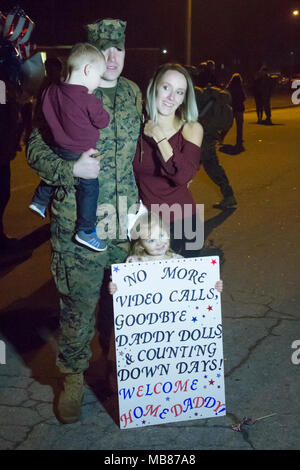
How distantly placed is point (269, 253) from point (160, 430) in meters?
3.45

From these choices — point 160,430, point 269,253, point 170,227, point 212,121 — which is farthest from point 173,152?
point 212,121

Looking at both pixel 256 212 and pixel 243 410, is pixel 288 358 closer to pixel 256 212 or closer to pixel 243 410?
pixel 243 410

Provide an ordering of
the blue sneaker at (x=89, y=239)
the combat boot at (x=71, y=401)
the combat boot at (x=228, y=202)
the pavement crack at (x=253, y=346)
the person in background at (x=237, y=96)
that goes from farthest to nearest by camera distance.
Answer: the person in background at (x=237, y=96)
the combat boot at (x=228, y=202)
the pavement crack at (x=253, y=346)
the combat boot at (x=71, y=401)
the blue sneaker at (x=89, y=239)

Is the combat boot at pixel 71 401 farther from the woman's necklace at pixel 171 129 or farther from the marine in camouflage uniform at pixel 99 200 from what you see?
the woman's necklace at pixel 171 129

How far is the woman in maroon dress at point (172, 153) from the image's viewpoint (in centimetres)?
337

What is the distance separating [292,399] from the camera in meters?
3.56

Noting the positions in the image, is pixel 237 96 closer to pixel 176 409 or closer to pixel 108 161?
pixel 108 161

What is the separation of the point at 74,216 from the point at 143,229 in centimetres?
39

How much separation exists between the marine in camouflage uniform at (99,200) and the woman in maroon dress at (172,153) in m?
0.14

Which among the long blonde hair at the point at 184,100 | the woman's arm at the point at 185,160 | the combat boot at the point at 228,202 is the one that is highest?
the long blonde hair at the point at 184,100

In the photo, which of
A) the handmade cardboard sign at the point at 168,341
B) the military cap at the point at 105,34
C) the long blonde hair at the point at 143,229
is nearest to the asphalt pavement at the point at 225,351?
the handmade cardboard sign at the point at 168,341

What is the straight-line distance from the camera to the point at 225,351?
423 centimetres

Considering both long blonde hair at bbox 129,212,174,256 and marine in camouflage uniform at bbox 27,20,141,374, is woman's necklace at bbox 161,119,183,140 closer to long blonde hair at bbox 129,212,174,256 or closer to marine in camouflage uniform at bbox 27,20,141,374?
marine in camouflage uniform at bbox 27,20,141,374

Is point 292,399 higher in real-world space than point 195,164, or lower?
lower
